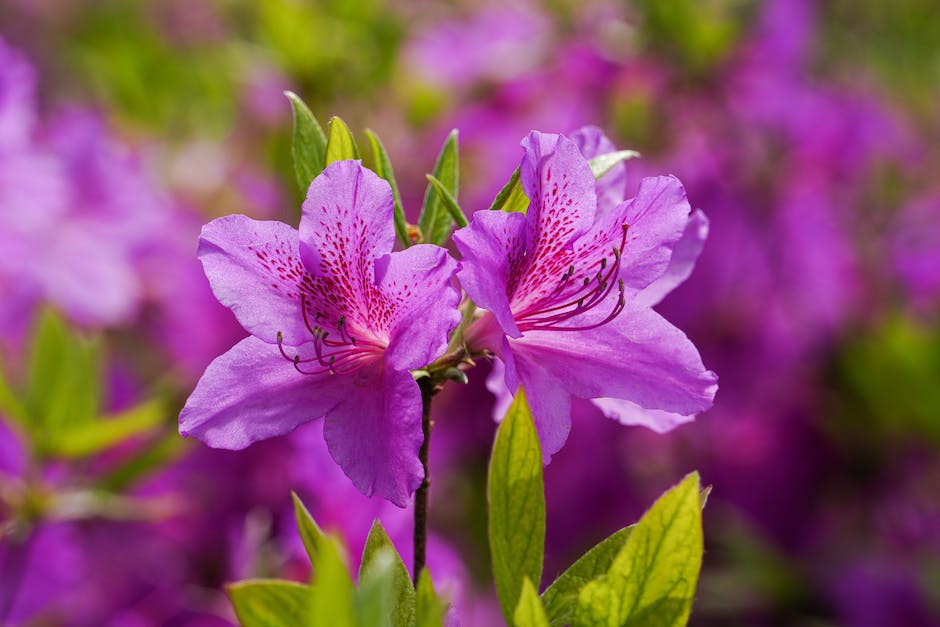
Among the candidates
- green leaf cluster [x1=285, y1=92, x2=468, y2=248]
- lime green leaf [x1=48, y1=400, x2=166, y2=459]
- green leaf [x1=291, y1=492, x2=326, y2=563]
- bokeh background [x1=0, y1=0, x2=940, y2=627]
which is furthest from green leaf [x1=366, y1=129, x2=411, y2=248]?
bokeh background [x1=0, y1=0, x2=940, y2=627]

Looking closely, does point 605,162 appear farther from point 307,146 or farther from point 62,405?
point 62,405

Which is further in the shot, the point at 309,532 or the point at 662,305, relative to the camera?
the point at 662,305

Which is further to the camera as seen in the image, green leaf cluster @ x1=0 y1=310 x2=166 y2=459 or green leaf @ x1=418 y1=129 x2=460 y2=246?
green leaf cluster @ x1=0 y1=310 x2=166 y2=459

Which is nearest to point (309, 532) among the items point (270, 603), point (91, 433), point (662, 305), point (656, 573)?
point (270, 603)

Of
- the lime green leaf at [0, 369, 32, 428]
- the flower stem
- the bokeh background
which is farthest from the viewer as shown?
the bokeh background

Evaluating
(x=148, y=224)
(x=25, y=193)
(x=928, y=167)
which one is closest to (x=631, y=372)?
(x=25, y=193)

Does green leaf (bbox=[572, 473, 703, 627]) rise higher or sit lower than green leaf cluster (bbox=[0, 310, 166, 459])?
higher

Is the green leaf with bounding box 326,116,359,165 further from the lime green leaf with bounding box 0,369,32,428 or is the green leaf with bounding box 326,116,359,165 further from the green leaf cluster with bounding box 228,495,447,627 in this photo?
the lime green leaf with bounding box 0,369,32,428
